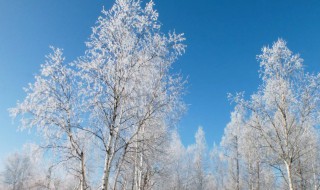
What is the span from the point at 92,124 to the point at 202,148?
108 feet

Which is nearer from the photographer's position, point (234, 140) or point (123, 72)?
point (123, 72)

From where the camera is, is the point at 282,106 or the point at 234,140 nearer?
the point at 282,106

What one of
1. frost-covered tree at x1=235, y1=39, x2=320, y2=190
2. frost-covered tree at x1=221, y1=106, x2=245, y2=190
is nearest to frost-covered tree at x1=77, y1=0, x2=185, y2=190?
frost-covered tree at x1=235, y1=39, x2=320, y2=190

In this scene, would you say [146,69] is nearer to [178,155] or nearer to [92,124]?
[92,124]

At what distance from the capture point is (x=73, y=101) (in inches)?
357

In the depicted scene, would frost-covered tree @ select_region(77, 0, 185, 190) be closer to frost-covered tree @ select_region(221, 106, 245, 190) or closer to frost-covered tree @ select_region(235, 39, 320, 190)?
frost-covered tree @ select_region(235, 39, 320, 190)

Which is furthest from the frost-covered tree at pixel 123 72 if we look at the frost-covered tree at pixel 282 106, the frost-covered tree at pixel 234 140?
the frost-covered tree at pixel 234 140

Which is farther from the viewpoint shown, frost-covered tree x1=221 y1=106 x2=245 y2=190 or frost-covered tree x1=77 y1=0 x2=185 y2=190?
frost-covered tree x1=221 y1=106 x2=245 y2=190

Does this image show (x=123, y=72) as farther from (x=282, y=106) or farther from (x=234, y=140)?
(x=234, y=140)

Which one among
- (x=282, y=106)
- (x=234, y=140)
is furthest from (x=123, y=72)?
(x=234, y=140)

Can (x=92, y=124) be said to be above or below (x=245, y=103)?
below

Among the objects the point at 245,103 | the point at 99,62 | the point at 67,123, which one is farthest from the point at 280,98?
the point at 67,123

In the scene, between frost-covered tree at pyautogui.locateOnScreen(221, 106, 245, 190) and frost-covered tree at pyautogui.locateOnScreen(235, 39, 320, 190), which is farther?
frost-covered tree at pyautogui.locateOnScreen(221, 106, 245, 190)

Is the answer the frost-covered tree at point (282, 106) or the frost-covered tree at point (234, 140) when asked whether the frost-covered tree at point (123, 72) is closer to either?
the frost-covered tree at point (282, 106)
